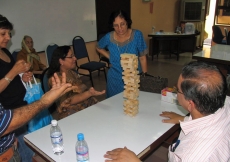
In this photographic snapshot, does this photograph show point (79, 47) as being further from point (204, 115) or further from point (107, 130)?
point (204, 115)

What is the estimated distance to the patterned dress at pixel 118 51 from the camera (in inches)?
95.3

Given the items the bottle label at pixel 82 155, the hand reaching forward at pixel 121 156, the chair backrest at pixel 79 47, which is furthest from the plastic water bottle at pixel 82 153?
the chair backrest at pixel 79 47

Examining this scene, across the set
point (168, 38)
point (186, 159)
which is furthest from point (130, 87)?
point (168, 38)

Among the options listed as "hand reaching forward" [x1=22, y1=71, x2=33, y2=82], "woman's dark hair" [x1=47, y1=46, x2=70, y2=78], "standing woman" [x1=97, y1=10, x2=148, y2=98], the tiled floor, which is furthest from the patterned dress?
the tiled floor

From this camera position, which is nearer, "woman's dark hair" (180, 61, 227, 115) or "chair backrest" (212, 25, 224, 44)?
"woman's dark hair" (180, 61, 227, 115)

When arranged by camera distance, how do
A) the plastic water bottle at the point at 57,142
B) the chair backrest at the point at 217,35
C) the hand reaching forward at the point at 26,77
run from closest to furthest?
the plastic water bottle at the point at 57,142
the hand reaching forward at the point at 26,77
the chair backrest at the point at 217,35

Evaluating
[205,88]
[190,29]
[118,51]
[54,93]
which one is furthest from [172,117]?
[190,29]

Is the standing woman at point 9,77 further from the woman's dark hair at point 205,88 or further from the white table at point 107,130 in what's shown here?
the woman's dark hair at point 205,88

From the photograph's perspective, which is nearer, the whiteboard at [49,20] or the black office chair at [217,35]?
the whiteboard at [49,20]

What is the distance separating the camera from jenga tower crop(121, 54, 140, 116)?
1.61 meters

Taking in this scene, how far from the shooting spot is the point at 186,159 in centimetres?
103

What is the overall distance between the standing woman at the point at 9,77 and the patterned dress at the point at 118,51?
3.09 ft

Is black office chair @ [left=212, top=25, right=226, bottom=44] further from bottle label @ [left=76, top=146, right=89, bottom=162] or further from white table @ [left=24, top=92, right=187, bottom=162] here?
bottle label @ [left=76, top=146, right=89, bottom=162]

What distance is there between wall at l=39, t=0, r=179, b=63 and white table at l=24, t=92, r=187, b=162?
366cm
